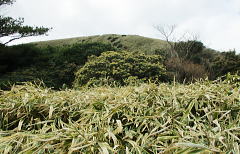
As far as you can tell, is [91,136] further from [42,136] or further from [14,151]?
[14,151]

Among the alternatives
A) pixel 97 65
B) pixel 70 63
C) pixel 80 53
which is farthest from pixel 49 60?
pixel 97 65

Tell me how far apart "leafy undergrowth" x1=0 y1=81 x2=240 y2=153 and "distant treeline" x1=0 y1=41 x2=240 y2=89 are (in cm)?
564

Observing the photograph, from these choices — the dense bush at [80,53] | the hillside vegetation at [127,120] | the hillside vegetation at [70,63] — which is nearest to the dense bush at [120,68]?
the hillside vegetation at [70,63]

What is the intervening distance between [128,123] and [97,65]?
6.67 meters

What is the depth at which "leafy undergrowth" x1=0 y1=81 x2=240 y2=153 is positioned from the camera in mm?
931

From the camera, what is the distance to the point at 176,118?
1.14 m

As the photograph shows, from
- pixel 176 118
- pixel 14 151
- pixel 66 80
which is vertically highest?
pixel 176 118

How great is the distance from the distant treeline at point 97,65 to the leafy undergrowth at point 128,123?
564cm

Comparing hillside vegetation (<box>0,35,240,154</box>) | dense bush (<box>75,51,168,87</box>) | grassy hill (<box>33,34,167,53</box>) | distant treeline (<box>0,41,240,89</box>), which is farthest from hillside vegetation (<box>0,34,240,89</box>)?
hillside vegetation (<box>0,35,240,154</box>)

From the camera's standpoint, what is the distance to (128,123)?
1133mm

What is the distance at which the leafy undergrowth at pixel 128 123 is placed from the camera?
93 centimetres

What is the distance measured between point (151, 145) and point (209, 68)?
1594 centimetres

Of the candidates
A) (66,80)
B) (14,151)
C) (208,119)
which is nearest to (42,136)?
(14,151)

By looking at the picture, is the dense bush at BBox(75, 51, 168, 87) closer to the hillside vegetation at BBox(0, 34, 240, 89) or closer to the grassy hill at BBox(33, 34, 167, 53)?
the hillside vegetation at BBox(0, 34, 240, 89)
